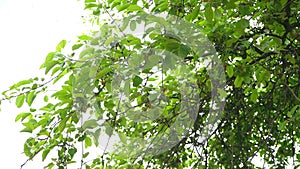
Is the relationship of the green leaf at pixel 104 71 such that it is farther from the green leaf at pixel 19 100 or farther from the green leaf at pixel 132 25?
the green leaf at pixel 19 100

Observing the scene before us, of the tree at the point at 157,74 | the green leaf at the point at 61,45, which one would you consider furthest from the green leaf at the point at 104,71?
the green leaf at the point at 61,45

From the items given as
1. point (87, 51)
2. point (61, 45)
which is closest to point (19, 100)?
point (61, 45)

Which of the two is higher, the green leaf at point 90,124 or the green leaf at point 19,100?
the green leaf at point 19,100

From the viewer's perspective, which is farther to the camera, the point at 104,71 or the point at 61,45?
the point at 61,45

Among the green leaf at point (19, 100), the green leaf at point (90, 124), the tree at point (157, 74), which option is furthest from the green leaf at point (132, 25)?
the green leaf at point (19, 100)

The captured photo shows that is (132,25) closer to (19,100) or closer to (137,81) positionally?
(137,81)

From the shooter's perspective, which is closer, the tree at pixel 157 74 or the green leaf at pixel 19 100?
the tree at pixel 157 74

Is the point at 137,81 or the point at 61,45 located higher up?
the point at 61,45

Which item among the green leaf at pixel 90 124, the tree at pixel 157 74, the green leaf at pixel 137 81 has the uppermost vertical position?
the tree at pixel 157 74

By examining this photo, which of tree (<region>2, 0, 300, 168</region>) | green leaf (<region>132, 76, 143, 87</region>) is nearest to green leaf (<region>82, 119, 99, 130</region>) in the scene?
tree (<region>2, 0, 300, 168</region>)

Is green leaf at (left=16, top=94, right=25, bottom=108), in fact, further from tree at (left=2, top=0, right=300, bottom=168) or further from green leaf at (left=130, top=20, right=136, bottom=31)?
green leaf at (left=130, top=20, right=136, bottom=31)

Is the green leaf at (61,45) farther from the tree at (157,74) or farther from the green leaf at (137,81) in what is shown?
the green leaf at (137,81)

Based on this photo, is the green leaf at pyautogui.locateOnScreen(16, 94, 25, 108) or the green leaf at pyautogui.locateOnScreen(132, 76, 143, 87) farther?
the green leaf at pyautogui.locateOnScreen(16, 94, 25, 108)

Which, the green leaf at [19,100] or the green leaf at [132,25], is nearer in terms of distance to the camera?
the green leaf at [132,25]
